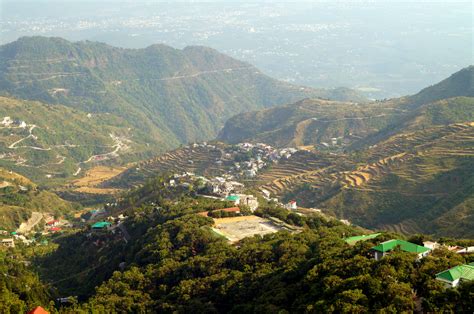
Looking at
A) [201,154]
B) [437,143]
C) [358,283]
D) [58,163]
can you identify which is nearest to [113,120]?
[58,163]

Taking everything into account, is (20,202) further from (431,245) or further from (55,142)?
(431,245)

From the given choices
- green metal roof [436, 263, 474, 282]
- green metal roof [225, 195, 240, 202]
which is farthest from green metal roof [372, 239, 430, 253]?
green metal roof [225, 195, 240, 202]

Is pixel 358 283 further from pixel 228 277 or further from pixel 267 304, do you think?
pixel 228 277

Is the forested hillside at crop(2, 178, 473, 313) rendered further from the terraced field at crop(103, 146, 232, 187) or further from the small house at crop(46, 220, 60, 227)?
the terraced field at crop(103, 146, 232, 187)

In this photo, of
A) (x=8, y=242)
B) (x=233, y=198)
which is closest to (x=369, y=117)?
(x=233, y=198)

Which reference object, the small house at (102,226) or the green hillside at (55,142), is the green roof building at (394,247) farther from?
the green hillside at (55,142)
